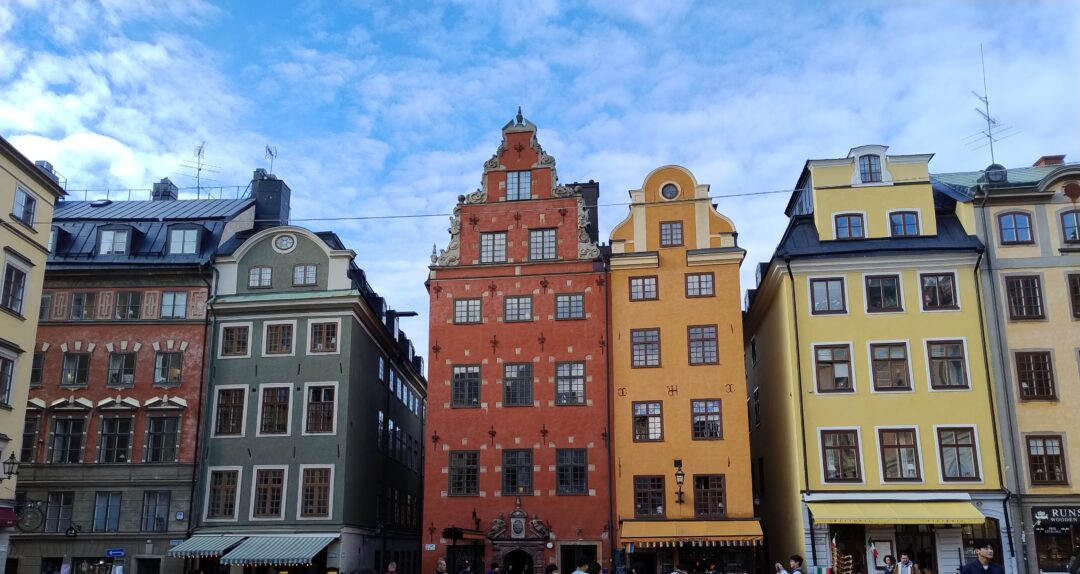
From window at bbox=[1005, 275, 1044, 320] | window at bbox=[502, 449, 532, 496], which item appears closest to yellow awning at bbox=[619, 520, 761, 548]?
window at bbox=[502, 449, 532, 496]

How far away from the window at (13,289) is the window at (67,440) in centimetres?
679

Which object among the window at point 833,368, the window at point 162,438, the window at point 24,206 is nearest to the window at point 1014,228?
the window at point 833,368

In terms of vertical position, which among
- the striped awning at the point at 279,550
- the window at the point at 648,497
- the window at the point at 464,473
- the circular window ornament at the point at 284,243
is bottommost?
the striped awning at the point at 279,550

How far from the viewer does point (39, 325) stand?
40094 millimetres

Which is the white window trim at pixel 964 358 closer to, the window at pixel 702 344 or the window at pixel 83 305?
the window at pixel 702 344

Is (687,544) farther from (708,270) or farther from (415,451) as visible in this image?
(415,451)

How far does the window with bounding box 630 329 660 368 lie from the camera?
38.1 meters

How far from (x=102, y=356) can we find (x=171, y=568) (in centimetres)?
921

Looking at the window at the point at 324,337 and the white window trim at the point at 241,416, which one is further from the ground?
the window at the point at 324,337

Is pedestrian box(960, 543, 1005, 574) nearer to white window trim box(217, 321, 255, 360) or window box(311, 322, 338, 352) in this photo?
window box(311, 322, 338, 352)

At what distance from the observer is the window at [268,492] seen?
3775cm

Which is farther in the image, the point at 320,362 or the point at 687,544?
the point at 320,362

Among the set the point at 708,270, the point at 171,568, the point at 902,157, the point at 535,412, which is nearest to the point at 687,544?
the point at 535,412

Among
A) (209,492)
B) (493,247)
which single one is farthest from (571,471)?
(209,492)
